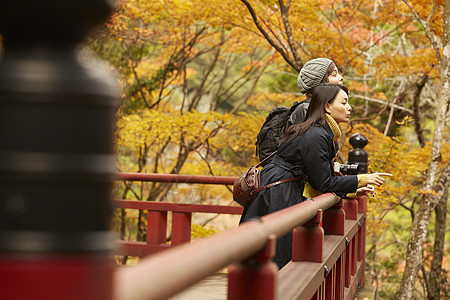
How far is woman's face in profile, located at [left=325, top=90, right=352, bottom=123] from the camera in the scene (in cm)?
426

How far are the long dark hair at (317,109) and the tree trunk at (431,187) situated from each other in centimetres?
494

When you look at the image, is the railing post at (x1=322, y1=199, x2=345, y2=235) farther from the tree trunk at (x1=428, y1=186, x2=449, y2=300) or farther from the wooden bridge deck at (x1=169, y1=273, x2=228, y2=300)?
the tree trunk at (x1=428, y1=186, x2=449, y2=300)

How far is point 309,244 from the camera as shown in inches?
126

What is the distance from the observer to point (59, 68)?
0.71 metres

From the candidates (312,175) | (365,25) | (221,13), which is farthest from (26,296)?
(365,25)

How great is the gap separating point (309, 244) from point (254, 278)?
4.52 ft

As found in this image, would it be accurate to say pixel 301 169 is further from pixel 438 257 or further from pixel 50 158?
pixel 438 257

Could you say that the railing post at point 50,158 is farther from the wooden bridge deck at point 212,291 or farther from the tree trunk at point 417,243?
the tree trunk at point 417,243

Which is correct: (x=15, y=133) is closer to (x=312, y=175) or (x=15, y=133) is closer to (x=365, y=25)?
(x=312, y=175)

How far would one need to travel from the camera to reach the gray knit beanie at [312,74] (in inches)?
178

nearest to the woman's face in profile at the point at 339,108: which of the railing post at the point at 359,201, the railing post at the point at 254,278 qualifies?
the railing post at the point at 359,201

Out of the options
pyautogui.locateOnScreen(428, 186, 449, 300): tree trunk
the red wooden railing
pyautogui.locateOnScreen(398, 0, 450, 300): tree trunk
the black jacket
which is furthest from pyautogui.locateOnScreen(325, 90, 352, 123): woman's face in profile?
pyautogui.locateOnScreen(428, 186, 449, 300): tree trunk

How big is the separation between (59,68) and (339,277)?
13.0 ft

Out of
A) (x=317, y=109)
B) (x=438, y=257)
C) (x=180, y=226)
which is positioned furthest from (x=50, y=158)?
(x=438, y=257)
